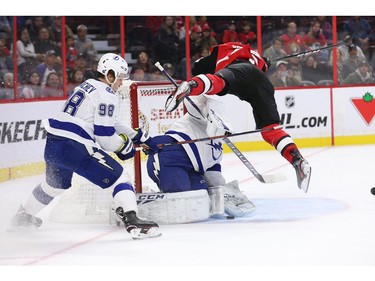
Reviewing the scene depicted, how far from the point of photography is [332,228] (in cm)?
388

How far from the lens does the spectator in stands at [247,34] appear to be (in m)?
7.78

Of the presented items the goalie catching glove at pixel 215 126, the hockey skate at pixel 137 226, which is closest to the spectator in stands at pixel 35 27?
the goalie catching glove at pixel 215 126

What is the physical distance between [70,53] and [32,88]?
67cm

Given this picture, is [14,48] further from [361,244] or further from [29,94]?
[361,244]

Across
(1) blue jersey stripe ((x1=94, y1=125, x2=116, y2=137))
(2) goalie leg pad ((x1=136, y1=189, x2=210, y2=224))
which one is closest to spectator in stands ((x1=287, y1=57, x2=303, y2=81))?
(2) goalie leg pad ((x1=136, y1=189, x2=210, y2=224))

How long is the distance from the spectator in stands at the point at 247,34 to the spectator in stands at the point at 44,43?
1.68 metres

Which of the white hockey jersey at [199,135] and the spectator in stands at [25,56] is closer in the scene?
the white hockey jersey at [199,135]

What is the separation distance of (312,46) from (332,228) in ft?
14.2

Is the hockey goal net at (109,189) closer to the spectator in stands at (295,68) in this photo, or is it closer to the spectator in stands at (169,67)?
the spectator in stands at (169,67)

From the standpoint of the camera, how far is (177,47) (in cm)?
760

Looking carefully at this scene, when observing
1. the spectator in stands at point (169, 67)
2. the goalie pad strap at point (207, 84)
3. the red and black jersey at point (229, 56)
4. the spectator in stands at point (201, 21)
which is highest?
the spectator in stands at point (201, 21)

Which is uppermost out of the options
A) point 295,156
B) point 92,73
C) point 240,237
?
point 92,73

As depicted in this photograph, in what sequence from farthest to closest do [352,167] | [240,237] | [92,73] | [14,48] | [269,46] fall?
[269,46]
[92,73]
[14,48]
[352,167]
[240,237]

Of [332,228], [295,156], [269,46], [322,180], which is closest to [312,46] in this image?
[269,46]
